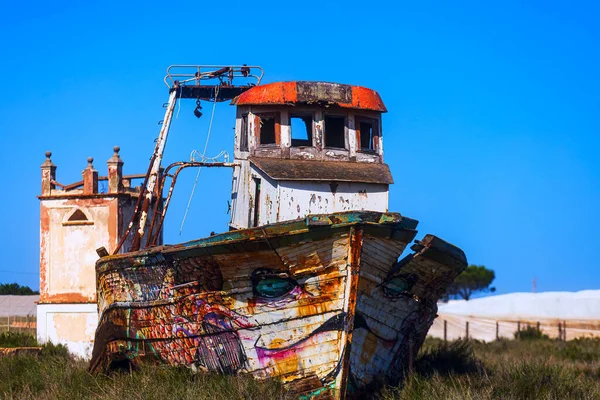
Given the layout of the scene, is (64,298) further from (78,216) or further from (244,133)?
(244,133)

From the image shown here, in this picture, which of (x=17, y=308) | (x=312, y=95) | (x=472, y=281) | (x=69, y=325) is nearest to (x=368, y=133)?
(x=312, y=95)

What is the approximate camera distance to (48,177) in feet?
78.0

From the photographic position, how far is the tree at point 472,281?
8123cm

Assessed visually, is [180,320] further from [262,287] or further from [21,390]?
[21,390]

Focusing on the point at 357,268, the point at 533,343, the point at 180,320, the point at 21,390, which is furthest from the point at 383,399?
the point at 533,343

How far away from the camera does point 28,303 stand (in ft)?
128

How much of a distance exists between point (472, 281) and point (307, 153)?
6990 centimetres

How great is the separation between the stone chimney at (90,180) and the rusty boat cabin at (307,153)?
9317 mm

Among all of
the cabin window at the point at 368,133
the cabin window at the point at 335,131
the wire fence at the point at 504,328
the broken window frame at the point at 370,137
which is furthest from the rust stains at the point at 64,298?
the wire fence at the point at 504,328

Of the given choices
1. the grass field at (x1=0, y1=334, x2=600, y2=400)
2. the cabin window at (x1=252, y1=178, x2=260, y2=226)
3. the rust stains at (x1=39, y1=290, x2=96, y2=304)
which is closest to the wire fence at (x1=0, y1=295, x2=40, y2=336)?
the rust stains at (x1=39, y1=290, x2=96, y2=304)

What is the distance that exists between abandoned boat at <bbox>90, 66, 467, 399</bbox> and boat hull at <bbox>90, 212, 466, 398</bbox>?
16 millimetres

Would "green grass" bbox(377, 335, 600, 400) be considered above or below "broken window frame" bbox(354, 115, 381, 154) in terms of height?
below

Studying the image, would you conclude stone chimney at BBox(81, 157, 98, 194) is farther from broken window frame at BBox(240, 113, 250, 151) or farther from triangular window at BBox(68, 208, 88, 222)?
broken window frame at BBox(240, 113, 250, 151)

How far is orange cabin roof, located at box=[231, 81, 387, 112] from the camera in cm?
1404
